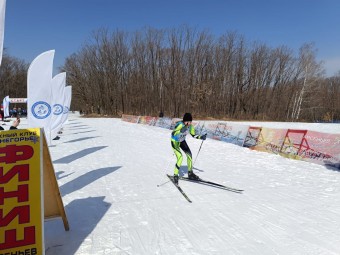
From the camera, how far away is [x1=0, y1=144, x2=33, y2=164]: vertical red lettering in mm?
3186

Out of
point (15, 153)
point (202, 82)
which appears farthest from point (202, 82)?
point (15, 153)

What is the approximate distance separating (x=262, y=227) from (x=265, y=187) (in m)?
2.82

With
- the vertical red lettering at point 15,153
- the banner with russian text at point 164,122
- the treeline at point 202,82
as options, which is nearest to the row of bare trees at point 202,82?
the treeline at point 202,82

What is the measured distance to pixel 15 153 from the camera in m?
3.22

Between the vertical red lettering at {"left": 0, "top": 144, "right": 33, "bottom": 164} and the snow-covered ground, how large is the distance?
1424 mm

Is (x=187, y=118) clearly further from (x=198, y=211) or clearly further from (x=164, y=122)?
(x=164, y=122)

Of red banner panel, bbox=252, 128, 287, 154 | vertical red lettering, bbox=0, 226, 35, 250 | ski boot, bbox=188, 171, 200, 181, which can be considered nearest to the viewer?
vertical red lettering, bbox=0, 226, 35, 250

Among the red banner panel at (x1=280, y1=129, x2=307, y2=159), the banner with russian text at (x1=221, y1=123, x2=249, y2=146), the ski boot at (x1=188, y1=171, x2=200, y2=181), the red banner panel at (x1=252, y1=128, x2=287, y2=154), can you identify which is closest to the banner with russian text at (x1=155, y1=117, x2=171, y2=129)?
the banner with russian text at (x1=221, y1=123, x2=249, y2=146)

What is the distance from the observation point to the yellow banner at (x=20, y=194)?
3.16 m

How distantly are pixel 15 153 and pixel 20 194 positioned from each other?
1.51 ft

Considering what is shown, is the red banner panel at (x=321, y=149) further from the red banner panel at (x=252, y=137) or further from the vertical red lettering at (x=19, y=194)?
the vertical red lettering at (x=19, y=194)

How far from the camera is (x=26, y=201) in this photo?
10.6 feet

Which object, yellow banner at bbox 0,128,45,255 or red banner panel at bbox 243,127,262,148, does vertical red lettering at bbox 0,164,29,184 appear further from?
red banner panel at bbox 243,127,262,148

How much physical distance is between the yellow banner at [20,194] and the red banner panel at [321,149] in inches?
373
